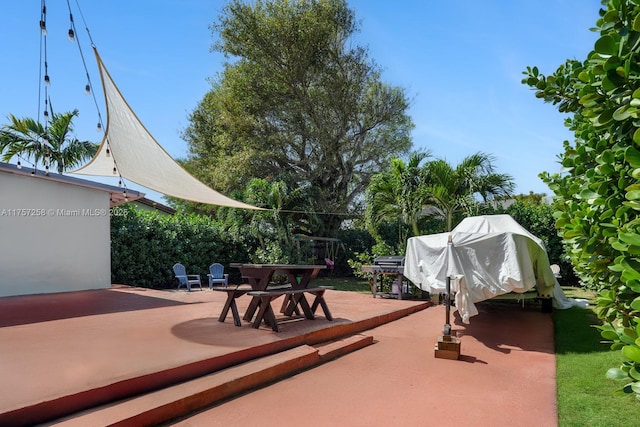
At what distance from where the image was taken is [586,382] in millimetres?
4438

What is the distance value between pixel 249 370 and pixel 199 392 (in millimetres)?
724

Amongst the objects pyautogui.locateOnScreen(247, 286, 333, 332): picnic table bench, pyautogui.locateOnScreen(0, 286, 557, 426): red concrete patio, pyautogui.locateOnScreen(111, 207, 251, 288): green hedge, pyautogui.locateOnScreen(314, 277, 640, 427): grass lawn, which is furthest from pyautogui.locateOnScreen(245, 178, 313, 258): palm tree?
pyautogui.locateOnScreen(314, 277, 640, 427): grass lawn

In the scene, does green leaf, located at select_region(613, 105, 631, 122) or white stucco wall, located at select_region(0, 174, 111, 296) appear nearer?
green leaf, located at select_region(613, 105, 631, 122)

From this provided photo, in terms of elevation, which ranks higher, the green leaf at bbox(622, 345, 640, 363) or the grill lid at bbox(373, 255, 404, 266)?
the green leaf at bbox(622, 345, 640, 363)

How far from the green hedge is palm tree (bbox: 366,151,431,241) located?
5.47 m

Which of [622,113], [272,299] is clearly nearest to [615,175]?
[622,113]

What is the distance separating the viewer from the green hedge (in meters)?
12.1

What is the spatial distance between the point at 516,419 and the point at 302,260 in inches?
A: 443

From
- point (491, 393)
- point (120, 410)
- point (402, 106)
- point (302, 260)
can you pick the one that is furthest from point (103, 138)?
point (402, 106)

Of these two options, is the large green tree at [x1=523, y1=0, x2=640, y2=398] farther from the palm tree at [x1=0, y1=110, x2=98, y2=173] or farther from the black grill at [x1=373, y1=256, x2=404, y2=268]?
the palm tree at [x1=0, y1=110, x2=98, y2=173]

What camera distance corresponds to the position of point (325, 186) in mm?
18094

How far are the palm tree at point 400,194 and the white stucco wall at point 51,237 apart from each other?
7.39 meters

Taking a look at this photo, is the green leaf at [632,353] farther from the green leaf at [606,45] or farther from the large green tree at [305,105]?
the large green tree at [305,105]

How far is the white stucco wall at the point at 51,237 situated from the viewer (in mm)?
8711
